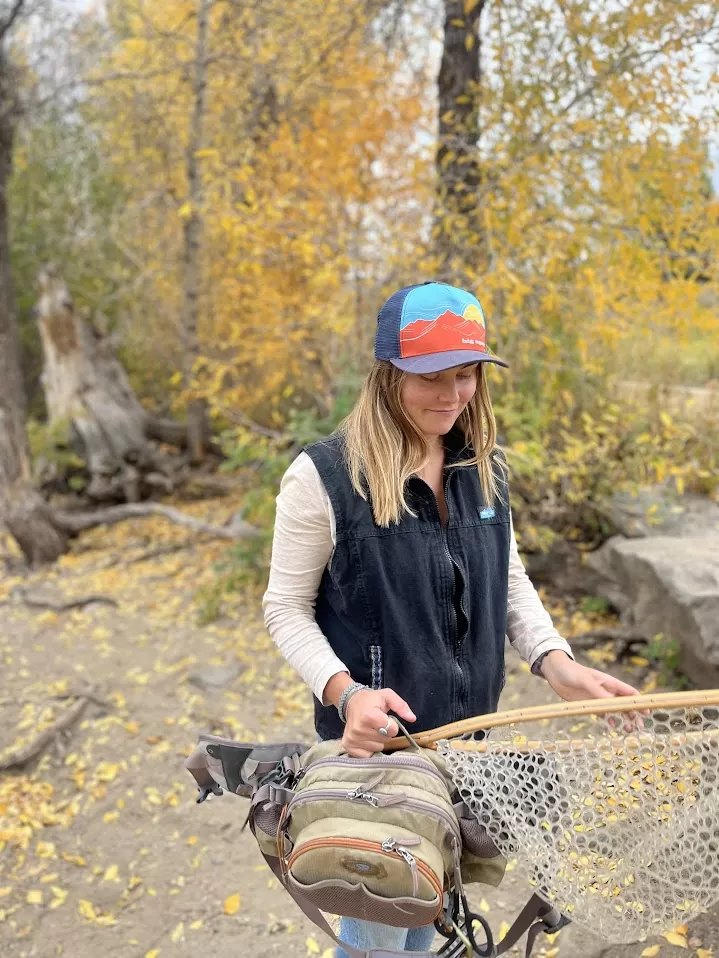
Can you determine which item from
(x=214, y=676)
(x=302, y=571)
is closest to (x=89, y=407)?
(x=214, y=676)

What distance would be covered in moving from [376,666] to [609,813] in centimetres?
52

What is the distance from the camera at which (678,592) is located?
3.83 m

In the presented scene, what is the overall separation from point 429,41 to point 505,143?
84.3 inches

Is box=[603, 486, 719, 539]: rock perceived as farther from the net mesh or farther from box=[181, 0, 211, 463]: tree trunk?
box=[181, 0, 211, 463]: tree trunk

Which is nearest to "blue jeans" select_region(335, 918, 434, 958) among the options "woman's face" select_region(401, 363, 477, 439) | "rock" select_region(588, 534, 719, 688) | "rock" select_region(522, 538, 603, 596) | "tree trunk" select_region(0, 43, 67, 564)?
"woman's face" select_region(401, 363, 477, 439)

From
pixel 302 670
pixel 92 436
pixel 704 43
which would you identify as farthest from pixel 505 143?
pixel 92 436

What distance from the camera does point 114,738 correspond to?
4.41 meters

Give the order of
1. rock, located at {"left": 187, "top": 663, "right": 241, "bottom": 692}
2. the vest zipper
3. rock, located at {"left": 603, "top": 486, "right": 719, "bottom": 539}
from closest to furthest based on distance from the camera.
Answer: the vest zipper → rock, located at {"left": 603, "top": 486, "right": 719, "bottom": 539} → rock, located at {"left": 187, "top": 663, "right": 241, "bottom": 692}

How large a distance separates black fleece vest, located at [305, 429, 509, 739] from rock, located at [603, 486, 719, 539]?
336 cm

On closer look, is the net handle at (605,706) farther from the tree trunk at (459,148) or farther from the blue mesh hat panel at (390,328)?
the tree trunk at (459,148)

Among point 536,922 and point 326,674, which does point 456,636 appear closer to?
point 326,674

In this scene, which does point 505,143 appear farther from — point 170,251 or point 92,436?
point 170,251

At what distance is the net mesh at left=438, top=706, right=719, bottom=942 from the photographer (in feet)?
4.68

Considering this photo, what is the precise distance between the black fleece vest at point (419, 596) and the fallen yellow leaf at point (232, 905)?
1842mm
